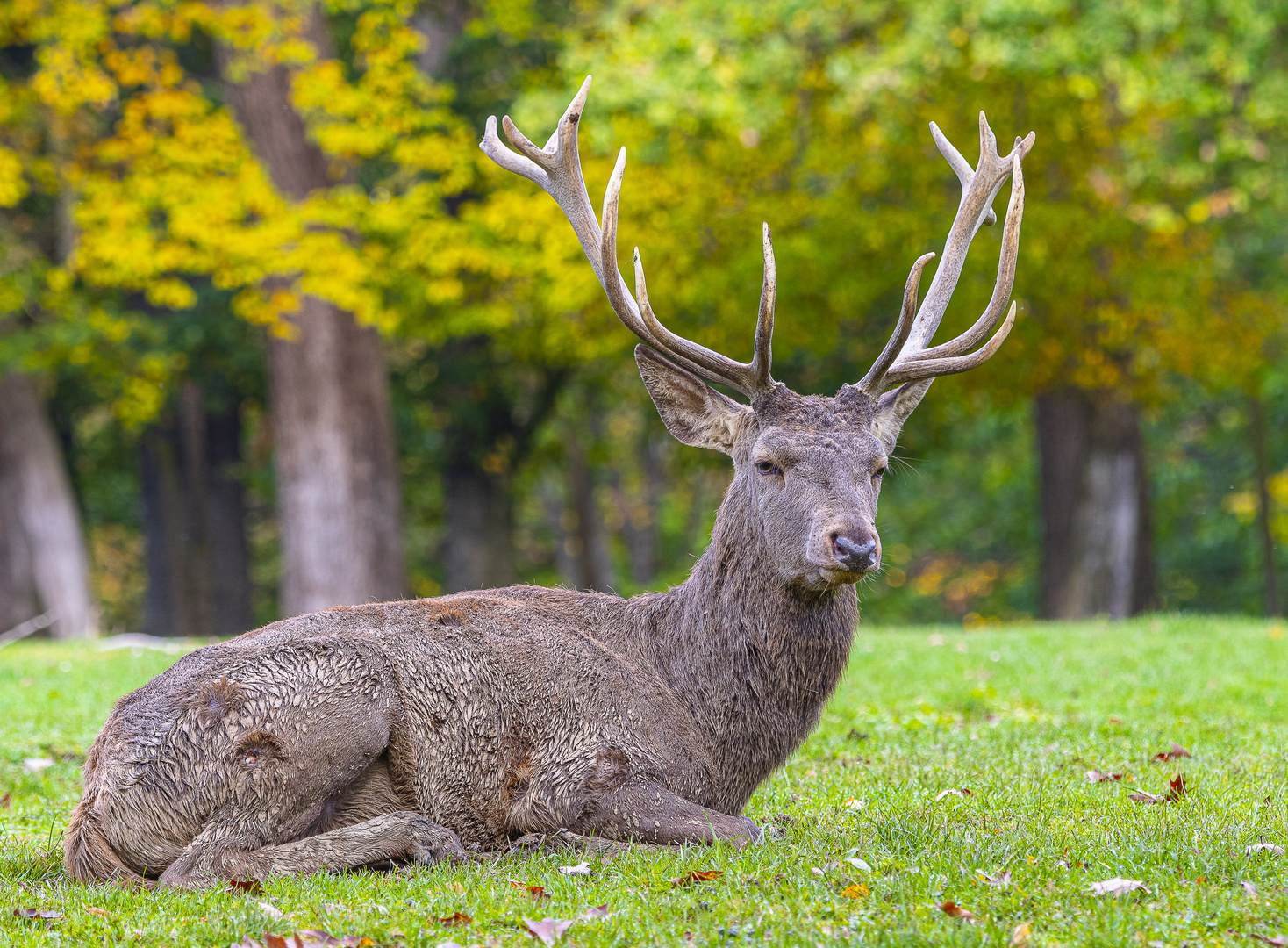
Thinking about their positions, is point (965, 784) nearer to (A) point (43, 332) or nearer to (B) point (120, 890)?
(B) point (120, 890)

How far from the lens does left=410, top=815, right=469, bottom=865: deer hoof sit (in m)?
5.21

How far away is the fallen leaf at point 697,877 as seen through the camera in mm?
4633

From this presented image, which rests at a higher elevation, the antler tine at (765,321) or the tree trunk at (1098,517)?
the antler tine at (765,321)

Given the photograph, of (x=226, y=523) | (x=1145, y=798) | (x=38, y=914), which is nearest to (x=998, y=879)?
(x=1145, y=798)

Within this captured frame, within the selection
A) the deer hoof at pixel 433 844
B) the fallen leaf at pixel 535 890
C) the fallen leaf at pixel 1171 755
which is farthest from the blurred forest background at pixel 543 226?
the fallen leaf at pixel 535 890

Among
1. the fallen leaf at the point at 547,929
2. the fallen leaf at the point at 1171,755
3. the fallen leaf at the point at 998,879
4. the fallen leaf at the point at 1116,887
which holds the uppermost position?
the fallen leaf at the point at 547,929

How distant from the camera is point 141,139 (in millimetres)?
17344

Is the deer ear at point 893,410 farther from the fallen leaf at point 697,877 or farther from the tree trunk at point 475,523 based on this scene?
the tree trunk at point 475,523

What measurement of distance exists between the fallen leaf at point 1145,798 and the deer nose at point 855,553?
1.84 m

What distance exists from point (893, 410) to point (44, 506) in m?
19.0

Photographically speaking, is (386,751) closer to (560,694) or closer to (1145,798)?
(560,694)

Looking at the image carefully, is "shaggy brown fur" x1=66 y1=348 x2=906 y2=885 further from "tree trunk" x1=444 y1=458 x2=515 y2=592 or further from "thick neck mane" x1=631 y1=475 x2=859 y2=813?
"tree trunk" x1=444 y1=458 x2=515 y2=592

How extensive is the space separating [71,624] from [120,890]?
61.4 feet

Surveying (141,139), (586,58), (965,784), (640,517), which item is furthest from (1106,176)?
(640,517)
